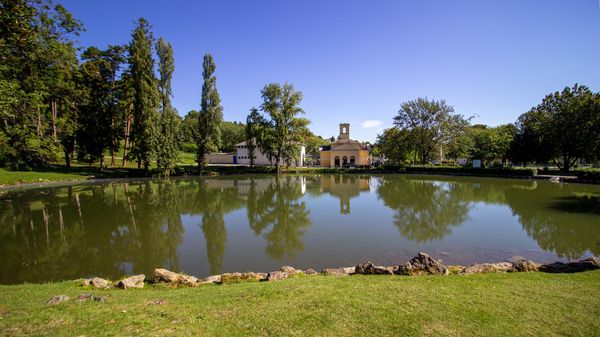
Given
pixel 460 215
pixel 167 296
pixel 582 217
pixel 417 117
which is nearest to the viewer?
pixel 167 296

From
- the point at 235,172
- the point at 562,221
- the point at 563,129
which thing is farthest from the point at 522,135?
the point at 235,172

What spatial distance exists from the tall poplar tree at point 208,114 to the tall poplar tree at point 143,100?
260 inches

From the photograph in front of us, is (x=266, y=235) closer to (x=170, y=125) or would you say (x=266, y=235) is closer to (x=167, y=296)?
(x=167, y=296)

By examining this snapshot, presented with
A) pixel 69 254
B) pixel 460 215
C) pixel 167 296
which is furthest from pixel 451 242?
pixel 69 254

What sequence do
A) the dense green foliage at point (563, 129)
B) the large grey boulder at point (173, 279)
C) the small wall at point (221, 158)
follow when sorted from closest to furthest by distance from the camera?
the large grey boulder at point (173, 279)
the dense green foliage at point (563, 129)
the small wall at point (221, 158)

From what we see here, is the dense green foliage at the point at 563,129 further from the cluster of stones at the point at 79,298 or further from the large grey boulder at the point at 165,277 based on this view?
the cluster of stones at the point at 79,298

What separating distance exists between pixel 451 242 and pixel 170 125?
3290 centimetres

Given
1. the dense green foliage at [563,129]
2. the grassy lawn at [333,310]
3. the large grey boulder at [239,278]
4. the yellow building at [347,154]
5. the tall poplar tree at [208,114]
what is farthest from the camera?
the yellow building at [347,154]

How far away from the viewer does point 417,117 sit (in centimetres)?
4644

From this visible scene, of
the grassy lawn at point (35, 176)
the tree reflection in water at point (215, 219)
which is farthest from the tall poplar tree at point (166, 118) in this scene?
the tree reflection in water at point (215, 219)

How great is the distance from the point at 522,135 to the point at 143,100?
158 ft

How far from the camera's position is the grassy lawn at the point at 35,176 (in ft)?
82.7

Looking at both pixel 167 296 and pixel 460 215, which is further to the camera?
pixel 460 215

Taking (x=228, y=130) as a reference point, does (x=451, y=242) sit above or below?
below
